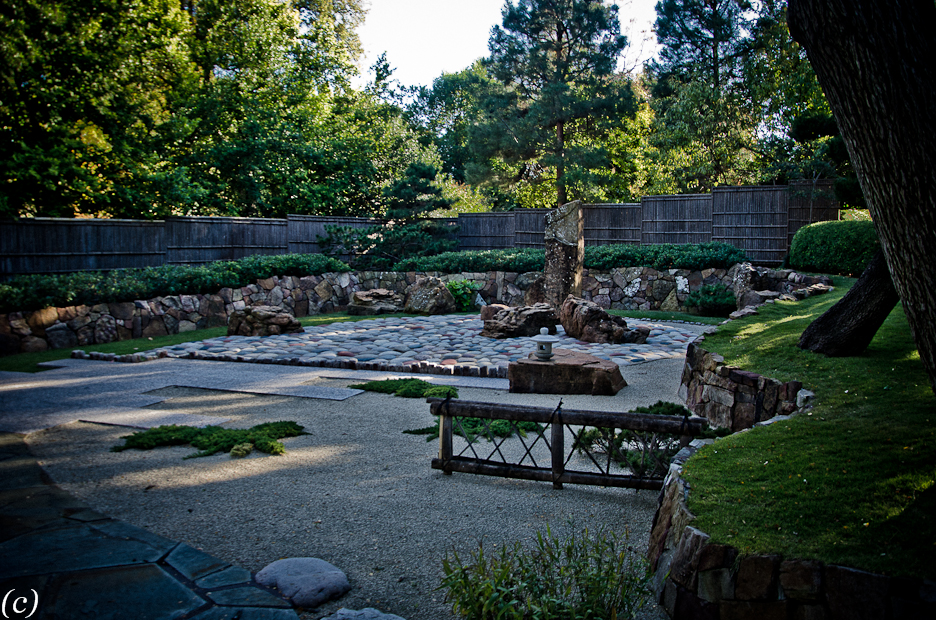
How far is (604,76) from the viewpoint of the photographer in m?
22.5

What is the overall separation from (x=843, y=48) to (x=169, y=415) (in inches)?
252

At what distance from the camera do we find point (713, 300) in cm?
1423

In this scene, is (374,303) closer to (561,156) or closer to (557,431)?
(561,156)

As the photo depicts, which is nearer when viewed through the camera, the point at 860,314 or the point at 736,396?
the point at 736,396

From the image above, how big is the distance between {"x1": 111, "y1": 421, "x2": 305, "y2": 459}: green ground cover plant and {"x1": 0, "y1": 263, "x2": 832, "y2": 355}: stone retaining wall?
22.5 feet

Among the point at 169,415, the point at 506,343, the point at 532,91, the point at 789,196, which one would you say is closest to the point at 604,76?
the point at 532,91

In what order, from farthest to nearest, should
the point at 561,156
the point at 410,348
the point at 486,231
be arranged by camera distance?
the point at 561,156, the point at 486,231, the point at 410,348

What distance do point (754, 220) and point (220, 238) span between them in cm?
1436

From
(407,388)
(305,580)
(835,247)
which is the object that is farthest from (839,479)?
(835,247)

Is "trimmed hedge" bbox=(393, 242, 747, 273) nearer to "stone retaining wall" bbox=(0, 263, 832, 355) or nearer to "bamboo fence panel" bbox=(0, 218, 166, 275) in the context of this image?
"stone retaining wall" bbox=(0, 263, 832, 355)

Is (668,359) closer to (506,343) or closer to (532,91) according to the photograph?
(506,343)

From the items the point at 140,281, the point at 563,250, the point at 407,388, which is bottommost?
the point at 407,388

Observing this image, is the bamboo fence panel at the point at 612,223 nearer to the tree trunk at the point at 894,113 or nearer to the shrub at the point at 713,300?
the shrub at the point at 713,300

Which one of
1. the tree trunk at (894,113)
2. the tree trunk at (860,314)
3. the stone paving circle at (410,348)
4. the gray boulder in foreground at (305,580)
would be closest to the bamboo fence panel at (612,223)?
the stone paving circle at (410,348)
